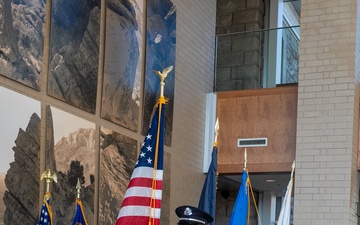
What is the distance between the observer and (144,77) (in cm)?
1010

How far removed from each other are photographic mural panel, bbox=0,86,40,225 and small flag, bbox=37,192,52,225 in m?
0.26

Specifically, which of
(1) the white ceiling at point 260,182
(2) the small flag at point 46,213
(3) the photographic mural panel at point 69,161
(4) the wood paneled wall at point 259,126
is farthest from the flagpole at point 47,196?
(1) the white ceiling at point 260,182

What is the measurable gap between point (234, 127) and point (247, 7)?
12.6 feet

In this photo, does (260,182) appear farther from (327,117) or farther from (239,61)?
(327,117)

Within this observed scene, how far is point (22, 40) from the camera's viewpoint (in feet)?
24.6

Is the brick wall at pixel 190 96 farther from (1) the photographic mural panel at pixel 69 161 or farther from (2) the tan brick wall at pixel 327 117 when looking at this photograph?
(1) the photographic mural panel at pixel 69 161

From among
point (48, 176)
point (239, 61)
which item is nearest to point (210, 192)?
point (48, 176)

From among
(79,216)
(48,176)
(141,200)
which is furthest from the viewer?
(79,216)

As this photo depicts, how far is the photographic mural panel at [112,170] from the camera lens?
8922 mm

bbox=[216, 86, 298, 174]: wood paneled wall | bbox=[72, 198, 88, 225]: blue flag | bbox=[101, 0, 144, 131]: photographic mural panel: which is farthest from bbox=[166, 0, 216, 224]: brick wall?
bbox=[72, 198, 88, 225]: blue flag

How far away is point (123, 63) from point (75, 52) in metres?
1.17

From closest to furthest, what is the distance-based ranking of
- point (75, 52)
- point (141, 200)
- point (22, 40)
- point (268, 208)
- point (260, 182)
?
point (141, 200)
point (22, 40)
point (75, 52)
point (260, 182)
point (268, 208)

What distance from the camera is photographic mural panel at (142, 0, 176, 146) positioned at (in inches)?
401

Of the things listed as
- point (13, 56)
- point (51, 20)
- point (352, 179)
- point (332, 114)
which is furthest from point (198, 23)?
point (13, 56)
